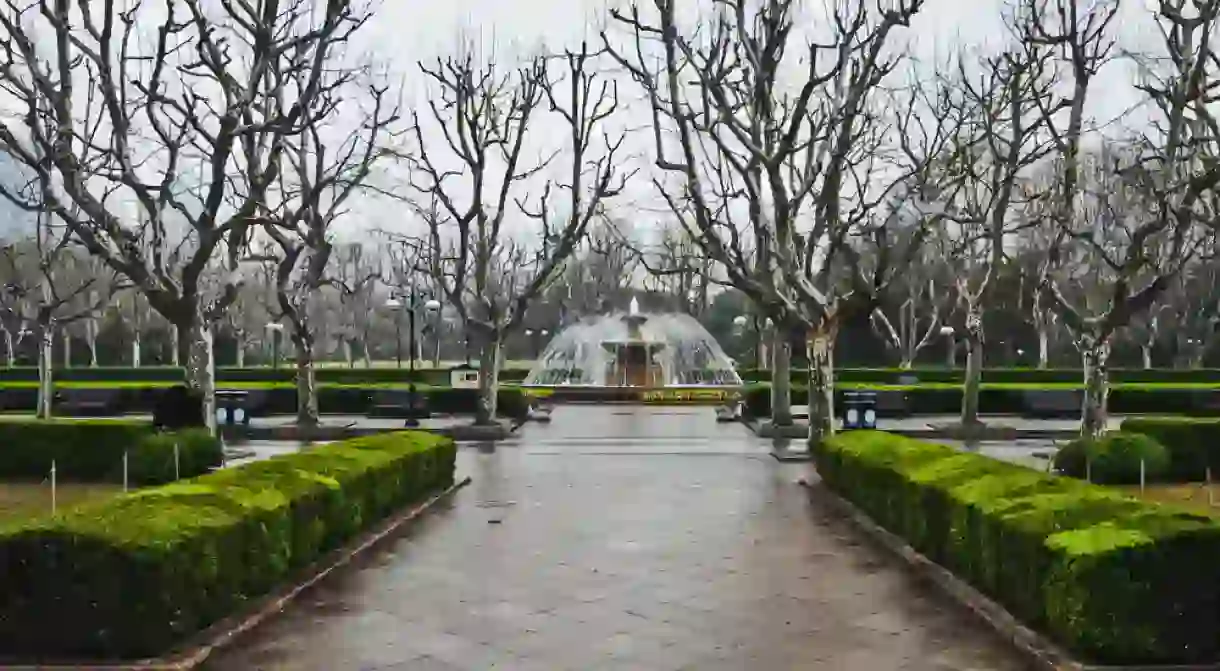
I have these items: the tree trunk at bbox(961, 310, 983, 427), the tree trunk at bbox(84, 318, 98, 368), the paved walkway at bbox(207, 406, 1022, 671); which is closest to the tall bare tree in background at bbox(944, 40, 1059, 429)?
the tree trunk at bbox(961, 310, 983, 427)

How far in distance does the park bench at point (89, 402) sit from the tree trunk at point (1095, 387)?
28219mm

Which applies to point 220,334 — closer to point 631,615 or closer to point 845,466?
point 845,466

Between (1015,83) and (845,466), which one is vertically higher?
(1015,83)

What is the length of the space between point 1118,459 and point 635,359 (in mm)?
36275

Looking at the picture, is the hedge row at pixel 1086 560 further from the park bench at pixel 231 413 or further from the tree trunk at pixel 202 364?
the park bench at pixel 231 413

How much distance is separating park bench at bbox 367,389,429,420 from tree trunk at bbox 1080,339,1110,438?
18.9 metres

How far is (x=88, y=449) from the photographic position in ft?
67.8

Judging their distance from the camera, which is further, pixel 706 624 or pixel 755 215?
pixel 755 215

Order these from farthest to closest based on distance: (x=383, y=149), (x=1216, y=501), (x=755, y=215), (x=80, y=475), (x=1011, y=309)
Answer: (x=1011, y=309)
(x=383, y=149)
(x=755, y=215)
(x=80, y=475)
(x=1216, y=501)

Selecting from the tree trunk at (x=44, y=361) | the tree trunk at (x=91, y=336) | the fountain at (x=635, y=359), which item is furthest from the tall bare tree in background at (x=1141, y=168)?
the tree trunk at (x=91, y=336)

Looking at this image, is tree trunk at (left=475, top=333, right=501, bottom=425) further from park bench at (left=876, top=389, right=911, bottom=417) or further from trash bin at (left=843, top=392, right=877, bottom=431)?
park bench at (left=876, top=389, right=911, bottom=417)

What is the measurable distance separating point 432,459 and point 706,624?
891 cm

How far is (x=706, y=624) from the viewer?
996 cm

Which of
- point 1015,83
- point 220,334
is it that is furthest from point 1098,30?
point 220,334
